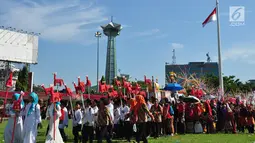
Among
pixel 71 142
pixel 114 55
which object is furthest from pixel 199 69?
pixel 71 142

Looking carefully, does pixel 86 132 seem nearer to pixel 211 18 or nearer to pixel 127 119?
pixel 127 119

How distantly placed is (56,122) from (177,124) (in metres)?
8.52

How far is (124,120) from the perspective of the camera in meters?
13.6

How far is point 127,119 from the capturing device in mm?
13422

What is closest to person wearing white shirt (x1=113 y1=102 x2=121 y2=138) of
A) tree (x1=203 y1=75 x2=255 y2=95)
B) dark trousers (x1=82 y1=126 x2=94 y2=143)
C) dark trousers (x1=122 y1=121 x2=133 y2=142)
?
dark trousers (x1=122 y1=121 x2=133 y2=142)

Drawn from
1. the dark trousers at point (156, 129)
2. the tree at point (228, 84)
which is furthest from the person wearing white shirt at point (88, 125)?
the tree at point (228, 84)

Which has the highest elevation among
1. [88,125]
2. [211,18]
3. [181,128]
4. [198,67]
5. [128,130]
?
[198,67]

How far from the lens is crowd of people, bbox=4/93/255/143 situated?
32.5ft

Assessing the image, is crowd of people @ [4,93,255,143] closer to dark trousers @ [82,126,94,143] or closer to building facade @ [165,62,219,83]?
dark trousers @ [82,126,94,143]

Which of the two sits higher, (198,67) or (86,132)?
(198,67)

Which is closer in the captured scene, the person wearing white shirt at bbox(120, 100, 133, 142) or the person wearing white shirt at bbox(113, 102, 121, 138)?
the person wearing white shirt at bbox(120, 100, 133, 142)

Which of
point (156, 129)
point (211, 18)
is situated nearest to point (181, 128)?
point (156, 129)

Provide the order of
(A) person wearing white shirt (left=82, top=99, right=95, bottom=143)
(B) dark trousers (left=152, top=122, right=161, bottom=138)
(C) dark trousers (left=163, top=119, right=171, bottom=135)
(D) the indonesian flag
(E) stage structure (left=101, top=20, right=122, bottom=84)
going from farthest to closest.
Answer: (E) stage structure (left=101, top=20, right=122, bottom=84) → (D) the indonesian flag → (C) dark trousers (left=163, top=119, right=171, bottom=135) → (B) dark trousers (left=152, top=122, right=161, bottom=138) → (A) person wearing white shirt (left=82, top=99, right=95, bottom=143)

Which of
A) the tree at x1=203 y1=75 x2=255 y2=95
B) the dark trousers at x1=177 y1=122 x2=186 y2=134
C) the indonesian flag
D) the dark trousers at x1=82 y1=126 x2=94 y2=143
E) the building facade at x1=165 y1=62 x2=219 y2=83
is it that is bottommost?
the dark trousers at x1=177 y1=122 x2=186 y2=134
